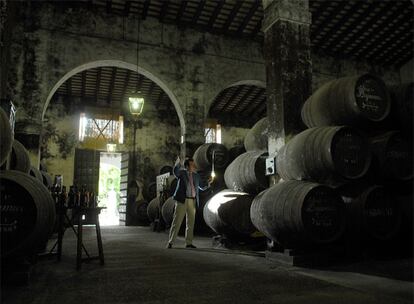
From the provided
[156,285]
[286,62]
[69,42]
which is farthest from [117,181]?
[156,285]

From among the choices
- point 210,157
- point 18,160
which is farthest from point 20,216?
point 210,157

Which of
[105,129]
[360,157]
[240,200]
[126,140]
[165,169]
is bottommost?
[240,200]

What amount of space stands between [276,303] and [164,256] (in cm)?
272

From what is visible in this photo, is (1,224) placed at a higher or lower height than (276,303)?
higher

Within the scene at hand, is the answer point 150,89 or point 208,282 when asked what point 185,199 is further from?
point 150,89

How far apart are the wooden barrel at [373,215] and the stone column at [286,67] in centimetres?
139

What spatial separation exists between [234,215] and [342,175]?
7.36 feet

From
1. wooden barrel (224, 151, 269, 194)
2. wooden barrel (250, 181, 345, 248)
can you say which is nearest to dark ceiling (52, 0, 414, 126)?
wooden barrel (224, 151, 269, 194)

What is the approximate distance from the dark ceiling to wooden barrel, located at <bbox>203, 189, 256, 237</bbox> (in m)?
5.97

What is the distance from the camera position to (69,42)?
996 centimetres

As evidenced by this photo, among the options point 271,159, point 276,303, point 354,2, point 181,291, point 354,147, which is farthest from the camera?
point 354,2

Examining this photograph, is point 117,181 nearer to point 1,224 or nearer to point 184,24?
point 184,24

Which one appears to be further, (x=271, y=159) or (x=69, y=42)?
(x=69, y=42)

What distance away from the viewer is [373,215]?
4367 mm
